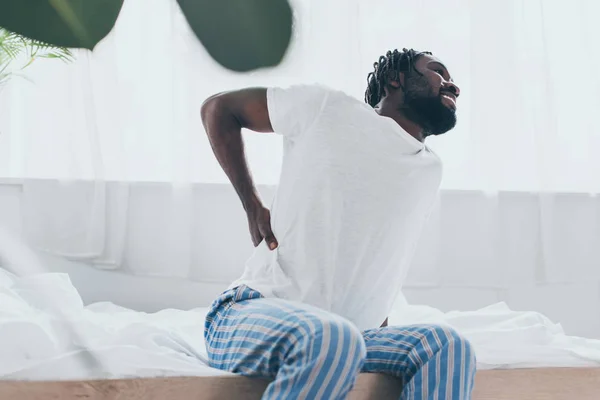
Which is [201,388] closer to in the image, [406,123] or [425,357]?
[425,357]

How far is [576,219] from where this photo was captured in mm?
1935

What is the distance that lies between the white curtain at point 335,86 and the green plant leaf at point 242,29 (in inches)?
1.8

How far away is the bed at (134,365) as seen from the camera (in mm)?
888

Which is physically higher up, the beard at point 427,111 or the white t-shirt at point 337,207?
the beard at point 427,111

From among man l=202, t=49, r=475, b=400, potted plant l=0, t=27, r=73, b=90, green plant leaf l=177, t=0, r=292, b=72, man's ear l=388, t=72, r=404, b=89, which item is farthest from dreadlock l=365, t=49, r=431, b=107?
potted plant l=0, t=27, r=73, b=90

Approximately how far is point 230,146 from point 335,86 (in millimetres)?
770

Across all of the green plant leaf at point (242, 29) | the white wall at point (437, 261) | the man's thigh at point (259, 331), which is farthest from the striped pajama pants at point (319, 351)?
the white wall at point (437, 261)

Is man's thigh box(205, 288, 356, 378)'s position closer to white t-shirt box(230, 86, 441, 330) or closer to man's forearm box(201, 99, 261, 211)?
white t-shirt box(230, 86, 441, 330)

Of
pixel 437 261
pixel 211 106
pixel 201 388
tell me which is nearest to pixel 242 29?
pixel 211 106

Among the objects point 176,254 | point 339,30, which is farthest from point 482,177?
point 176,254

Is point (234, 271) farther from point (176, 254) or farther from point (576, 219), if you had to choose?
point (576, 219)

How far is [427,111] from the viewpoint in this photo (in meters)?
1.22

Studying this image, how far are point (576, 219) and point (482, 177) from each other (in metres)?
0.31

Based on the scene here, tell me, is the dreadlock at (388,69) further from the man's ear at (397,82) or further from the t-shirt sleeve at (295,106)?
the t-shirt sleeve at (295,106)
